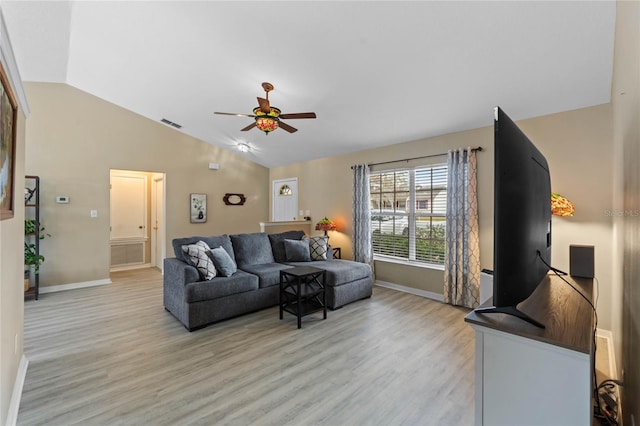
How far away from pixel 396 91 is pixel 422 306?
2.80 meters

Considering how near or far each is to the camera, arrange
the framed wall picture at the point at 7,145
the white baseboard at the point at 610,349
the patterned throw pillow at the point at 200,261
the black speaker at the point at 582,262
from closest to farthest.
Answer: the framed wall picture at the point at 7,145
the black speaker at the point at 582,262
the white baseboard at the point at 610,349
the patterned throw pillow at the point at 200,261

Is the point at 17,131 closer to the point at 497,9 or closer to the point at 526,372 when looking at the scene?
the point at 526,372

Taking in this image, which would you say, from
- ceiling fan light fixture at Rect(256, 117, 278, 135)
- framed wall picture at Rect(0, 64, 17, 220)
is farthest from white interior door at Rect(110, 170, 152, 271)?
framed wall picture at Rect(0, 64, 17, 220)

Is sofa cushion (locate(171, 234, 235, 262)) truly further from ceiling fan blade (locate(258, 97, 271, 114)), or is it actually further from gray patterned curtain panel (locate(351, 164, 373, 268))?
gray patterned curtain panel (locate(351, 164, 373, 268))

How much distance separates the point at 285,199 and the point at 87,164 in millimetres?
3870

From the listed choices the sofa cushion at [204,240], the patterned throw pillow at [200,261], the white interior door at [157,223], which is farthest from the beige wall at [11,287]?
the white interior door at [157,223]

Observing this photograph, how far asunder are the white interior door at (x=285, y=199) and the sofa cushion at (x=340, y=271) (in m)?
2.64

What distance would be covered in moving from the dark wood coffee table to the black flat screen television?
90.7 inches

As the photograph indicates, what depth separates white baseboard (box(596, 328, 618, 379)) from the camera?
2291 millimetres

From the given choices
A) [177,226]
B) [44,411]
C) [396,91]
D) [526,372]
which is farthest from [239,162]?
[526,372]

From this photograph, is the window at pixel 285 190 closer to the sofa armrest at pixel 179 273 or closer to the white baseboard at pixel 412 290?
the white baseboard at pixel 412 290

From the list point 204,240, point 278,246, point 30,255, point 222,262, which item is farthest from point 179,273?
point 30,255

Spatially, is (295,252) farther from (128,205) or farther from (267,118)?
(128,205)

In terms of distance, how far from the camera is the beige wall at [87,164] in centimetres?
467
